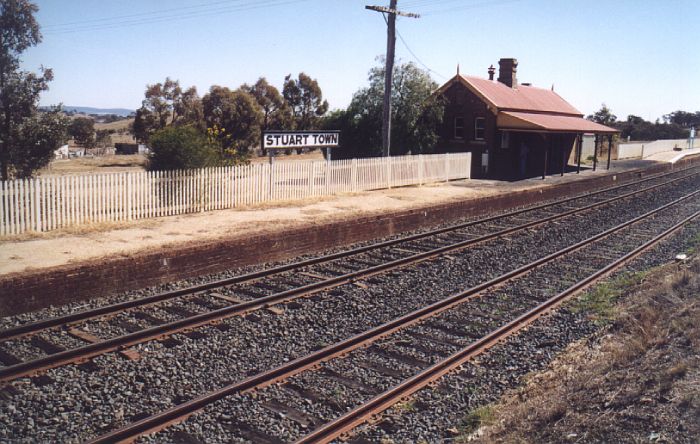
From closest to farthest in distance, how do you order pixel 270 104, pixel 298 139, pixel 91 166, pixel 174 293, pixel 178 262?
1. pixel 174 293
2. pixel 178 262
3. pixel 298 139
4. pixel 91 166
5. pixel 270 104

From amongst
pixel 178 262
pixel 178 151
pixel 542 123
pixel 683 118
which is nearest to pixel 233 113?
pixel 542 123

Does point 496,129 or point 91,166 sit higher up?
point 496,129

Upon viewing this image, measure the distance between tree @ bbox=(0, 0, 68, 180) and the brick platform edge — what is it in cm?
788

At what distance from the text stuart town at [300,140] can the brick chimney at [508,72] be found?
1973 cm

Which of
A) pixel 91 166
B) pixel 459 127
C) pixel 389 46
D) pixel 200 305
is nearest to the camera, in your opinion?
pixel 200 305

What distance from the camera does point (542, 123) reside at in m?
32.8

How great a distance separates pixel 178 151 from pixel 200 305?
975 centimetres

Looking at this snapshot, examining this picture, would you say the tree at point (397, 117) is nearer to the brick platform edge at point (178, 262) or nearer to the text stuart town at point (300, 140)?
the text stuart town at point (300, 140)

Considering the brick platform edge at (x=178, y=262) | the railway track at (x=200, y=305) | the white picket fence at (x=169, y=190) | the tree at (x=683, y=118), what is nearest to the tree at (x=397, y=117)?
the white picket fence at (x=169, y=190)

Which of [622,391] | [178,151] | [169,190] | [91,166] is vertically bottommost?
[622,391]

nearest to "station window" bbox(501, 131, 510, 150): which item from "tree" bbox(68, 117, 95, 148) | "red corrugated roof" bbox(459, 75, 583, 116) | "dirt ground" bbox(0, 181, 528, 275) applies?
"red corrugated roof" bbox(459, 75, 583, 116)

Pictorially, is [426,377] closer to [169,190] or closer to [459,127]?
[169,190]

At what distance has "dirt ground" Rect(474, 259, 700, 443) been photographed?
5.34 meters

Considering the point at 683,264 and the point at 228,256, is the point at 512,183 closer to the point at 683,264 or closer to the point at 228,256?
the point at 683,264
